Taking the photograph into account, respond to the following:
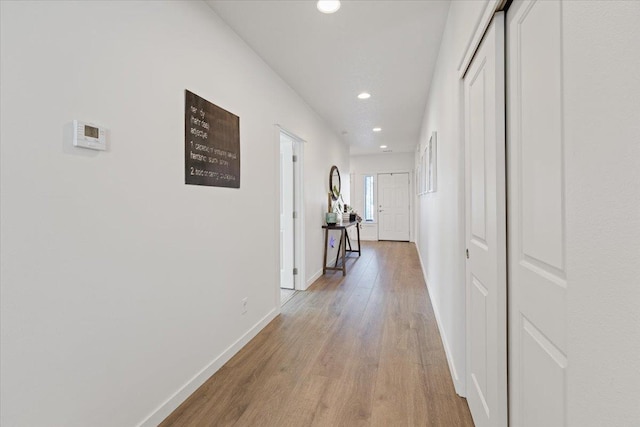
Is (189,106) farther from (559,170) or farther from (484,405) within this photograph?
(484,405)

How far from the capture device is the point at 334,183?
18.3 feet

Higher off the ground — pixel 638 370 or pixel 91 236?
pixel 91 236

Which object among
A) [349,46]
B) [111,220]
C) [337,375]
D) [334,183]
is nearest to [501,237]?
[337,375]

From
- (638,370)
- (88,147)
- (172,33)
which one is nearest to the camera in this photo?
(638,370)

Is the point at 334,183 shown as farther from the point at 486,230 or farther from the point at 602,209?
the point at 602,209

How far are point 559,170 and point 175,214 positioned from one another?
1.76 meters

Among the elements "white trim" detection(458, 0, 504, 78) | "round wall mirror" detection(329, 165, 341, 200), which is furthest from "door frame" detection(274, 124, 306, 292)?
"white trim" detection(458, 0, 504, 78)

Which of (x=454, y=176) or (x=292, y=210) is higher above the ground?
(x=454, y=176)

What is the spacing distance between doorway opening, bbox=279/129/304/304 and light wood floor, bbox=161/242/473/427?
608 millimetres

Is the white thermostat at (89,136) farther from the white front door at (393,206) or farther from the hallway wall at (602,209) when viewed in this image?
the white front door at (393,206)

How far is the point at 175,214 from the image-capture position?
176 centimetres

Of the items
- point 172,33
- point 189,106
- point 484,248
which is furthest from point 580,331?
point 172,33

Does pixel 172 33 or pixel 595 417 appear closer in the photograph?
pixel 595 417

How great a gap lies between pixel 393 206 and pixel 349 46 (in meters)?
6.56
